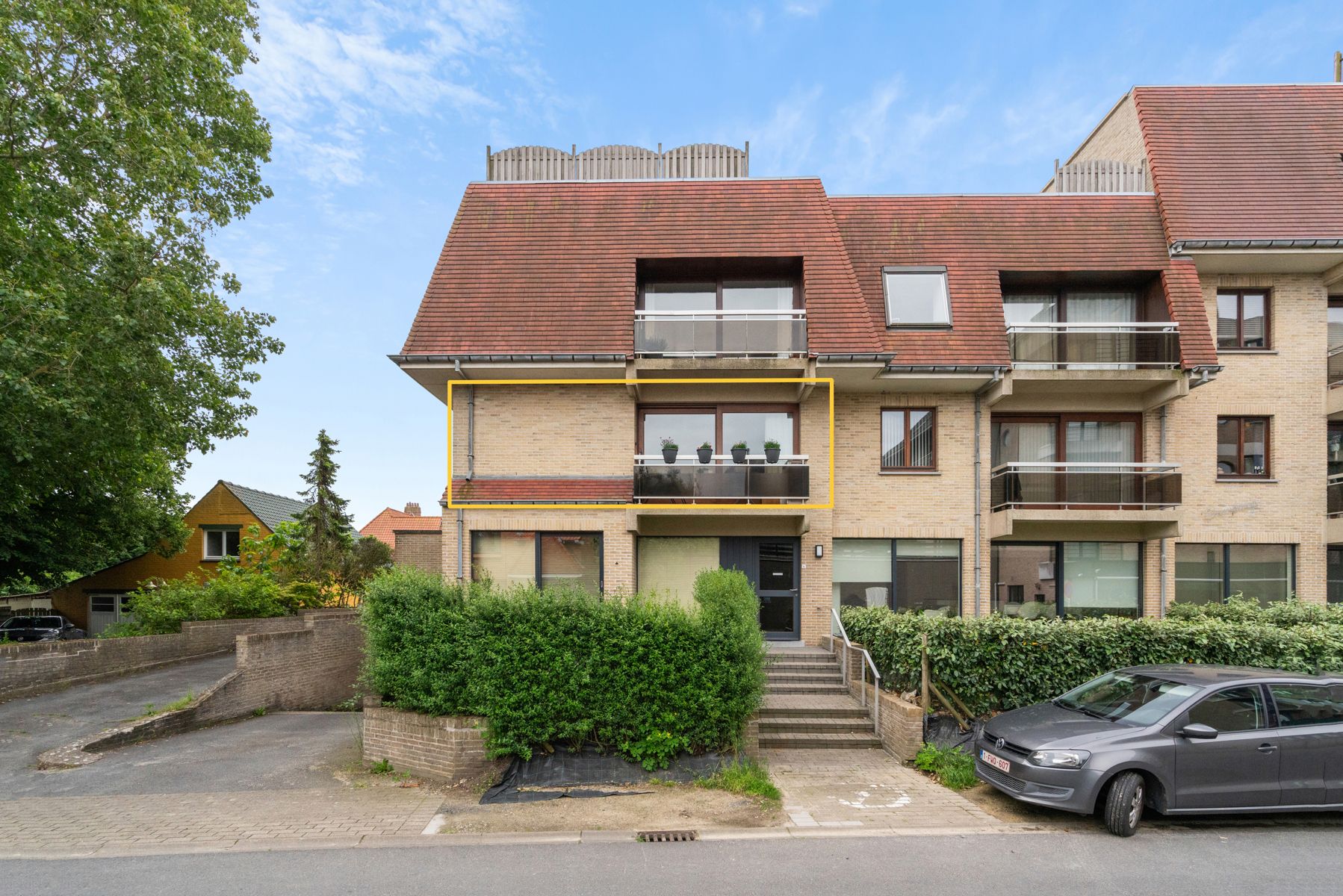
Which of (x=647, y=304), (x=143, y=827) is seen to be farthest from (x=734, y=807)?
(x=647, y=304)

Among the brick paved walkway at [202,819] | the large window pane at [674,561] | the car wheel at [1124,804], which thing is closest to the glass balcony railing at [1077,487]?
the large window pane at [674,561]

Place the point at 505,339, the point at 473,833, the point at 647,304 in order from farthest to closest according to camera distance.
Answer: the point at 647,304, the point at 505,339, the point at 473,833

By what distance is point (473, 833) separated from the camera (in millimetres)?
7195

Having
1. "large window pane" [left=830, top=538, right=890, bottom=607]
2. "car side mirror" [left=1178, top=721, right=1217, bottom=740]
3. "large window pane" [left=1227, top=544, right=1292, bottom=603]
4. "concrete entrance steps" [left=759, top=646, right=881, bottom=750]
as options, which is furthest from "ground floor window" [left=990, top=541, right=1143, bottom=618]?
"car side mirror" [left=1178, top=721, right=1217, bottom=740]

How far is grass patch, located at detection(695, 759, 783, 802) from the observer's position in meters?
8.03

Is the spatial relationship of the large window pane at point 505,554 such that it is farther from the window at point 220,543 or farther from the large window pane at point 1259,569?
the window at point 220,543

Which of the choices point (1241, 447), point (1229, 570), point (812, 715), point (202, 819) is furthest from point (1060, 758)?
point (1241, 447)

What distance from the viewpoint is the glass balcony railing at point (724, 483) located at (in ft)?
44.2

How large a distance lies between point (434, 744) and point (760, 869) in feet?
14.0

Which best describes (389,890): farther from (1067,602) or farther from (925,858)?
(1067,602)

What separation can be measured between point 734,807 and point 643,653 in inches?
75.2

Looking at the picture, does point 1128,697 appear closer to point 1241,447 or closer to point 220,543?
point 1241,447

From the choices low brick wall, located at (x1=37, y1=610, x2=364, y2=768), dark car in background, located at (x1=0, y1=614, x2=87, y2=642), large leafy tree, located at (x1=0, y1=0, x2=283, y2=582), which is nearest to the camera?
low brick wall, located at (x1=37, y1=610, x2=364, y2=768)

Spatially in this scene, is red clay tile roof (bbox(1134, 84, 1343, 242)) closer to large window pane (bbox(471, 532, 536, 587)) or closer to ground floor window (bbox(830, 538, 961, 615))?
ground floor window (bbox(830, 538, 961, 615))
